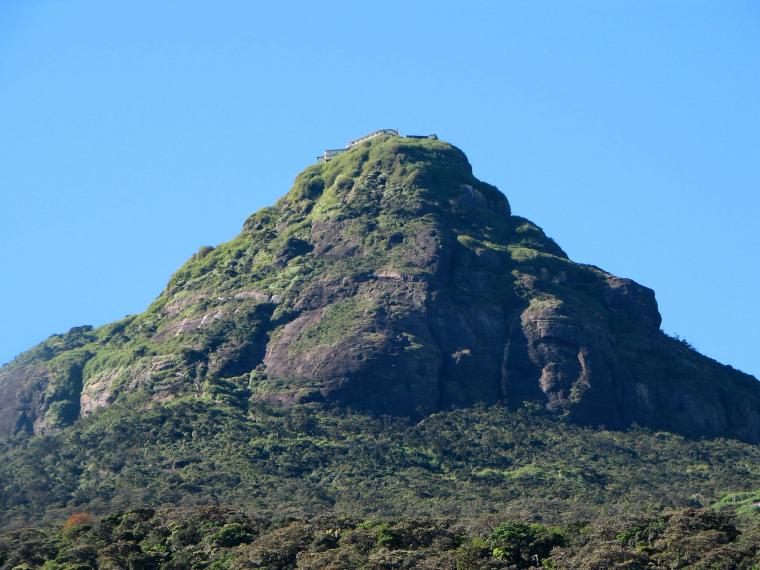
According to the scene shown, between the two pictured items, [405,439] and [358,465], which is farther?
[405,439]

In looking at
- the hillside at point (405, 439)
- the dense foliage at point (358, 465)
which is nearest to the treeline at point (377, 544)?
the hillside at point (405, 439)

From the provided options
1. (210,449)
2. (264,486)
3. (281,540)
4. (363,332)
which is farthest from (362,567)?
(363,332)

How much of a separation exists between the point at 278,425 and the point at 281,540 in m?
63.9

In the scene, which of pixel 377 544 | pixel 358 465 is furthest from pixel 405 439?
pixel 377 544

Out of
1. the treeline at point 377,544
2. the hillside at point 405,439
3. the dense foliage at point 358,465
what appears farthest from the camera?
the dense foliage at point 358,465

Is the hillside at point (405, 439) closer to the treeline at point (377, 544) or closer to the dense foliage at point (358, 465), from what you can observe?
the dense foliage at point (358, 465)

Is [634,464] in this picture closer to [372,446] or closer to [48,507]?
[372,446]

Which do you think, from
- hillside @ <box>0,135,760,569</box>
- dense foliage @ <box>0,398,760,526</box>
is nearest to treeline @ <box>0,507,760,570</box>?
hillside @ <box>0,135,760,569</box>

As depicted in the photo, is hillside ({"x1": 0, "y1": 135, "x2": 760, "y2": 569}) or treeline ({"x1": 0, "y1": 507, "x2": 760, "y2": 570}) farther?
hillside ({"x1": 0, "y1": 135, "x2": 760, "y2": 569})

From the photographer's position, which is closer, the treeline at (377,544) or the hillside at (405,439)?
the treeline at (377,544)

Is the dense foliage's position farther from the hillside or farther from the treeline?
the treeline

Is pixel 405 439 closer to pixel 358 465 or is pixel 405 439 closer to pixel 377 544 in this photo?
pixel 358 465

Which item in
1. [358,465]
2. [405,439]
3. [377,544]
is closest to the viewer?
[377,544]

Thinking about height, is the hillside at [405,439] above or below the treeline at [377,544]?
above
